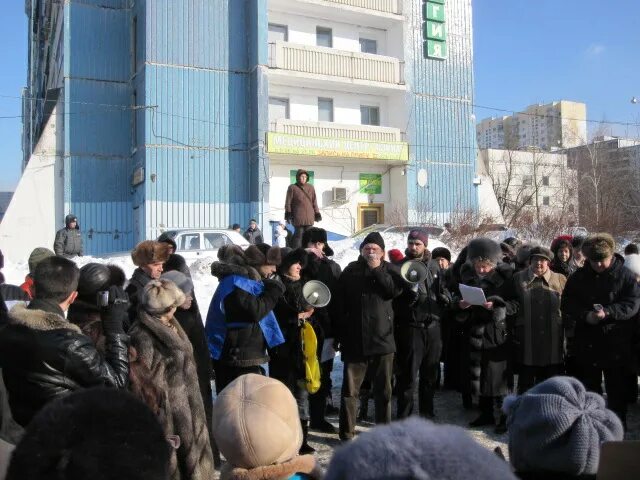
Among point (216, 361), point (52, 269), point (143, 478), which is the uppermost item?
point (52, 269)

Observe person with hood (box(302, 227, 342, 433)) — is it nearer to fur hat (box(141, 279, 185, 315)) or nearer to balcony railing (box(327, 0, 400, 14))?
fur hat (box(141, 279, 185, 315))

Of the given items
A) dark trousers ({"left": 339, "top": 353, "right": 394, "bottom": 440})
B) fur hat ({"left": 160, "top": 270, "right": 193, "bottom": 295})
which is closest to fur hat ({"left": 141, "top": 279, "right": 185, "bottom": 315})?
fur hat ({"left": 160, "top": 270, "right": 193, "bottom": 295})

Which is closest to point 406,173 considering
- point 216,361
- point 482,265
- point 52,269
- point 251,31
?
point 251,31

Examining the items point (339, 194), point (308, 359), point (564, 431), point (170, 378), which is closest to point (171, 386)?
point (170, 378)

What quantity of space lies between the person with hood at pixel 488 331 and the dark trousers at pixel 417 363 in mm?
370

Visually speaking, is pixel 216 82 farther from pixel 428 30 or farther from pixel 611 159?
pixel 611 159

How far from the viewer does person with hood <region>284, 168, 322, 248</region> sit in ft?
37.1

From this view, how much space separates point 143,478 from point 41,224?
2303cm

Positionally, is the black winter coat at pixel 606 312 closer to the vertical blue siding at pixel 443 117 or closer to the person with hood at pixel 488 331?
the person with hood at pixel 488 331

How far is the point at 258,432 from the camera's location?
211cm

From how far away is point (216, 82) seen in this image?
22734 millimetres

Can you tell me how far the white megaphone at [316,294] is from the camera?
5.51 m

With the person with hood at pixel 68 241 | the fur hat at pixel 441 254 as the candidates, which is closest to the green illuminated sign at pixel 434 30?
the person with hood at pixel 68 241

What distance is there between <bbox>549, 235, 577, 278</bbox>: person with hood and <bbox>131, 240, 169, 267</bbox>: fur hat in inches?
187
